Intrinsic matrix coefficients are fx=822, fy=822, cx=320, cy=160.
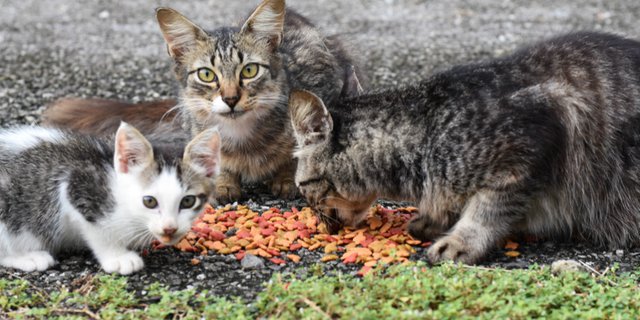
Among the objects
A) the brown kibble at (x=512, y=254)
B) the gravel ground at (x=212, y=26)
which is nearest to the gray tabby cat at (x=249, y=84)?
the gravel ground at (x=212, y=26)

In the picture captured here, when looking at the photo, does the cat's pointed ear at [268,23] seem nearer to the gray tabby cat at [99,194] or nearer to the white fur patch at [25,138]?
the gray tabby cat at [99,194]

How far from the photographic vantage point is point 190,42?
18.0 feet

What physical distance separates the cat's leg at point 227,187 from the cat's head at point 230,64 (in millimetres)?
401

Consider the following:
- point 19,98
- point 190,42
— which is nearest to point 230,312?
point 190,42

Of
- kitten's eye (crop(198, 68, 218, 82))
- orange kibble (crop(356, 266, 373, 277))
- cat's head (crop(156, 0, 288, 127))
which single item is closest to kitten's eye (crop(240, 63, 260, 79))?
cat's head (crop(156, 0, 288, 127))

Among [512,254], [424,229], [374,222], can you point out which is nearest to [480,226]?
[512,254]

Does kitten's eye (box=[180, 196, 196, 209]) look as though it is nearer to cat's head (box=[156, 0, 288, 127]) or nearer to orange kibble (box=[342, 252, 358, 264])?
orange kibble (box=[342, 252, 358, 264])

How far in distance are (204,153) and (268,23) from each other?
141 cm

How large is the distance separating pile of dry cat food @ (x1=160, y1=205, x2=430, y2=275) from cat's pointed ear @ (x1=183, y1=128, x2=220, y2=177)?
577mm

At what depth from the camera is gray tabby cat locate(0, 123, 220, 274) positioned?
164 inches

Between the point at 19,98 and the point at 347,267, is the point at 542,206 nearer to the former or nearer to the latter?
the point at 347,267

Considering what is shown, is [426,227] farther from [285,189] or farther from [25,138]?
[25,138]

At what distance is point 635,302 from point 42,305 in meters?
2.85

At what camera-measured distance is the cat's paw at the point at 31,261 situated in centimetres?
440
